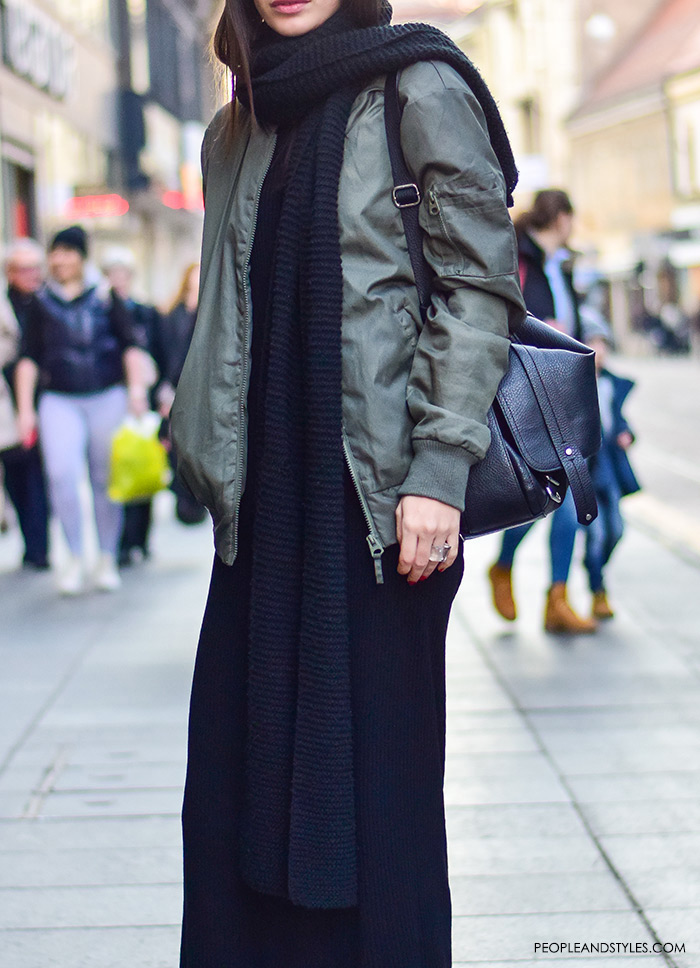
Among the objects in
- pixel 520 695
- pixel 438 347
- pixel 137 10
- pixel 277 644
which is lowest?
pixel 520 695

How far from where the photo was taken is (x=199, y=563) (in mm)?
8383

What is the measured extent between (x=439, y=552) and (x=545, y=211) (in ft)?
13.6

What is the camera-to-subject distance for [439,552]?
2.20 m

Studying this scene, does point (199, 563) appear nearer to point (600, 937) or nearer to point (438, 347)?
point (600, 937)

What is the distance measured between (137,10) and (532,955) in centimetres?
2264

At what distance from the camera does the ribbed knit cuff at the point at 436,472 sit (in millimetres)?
2152

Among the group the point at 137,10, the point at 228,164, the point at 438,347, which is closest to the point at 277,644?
the point at 438,347

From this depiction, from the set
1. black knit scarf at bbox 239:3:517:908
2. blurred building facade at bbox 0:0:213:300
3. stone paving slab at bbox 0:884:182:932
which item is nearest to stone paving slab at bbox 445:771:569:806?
stone paving slab at bbox 0:884:182:932

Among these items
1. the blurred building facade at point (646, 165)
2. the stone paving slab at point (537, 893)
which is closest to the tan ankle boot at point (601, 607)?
the stone paving slab at point (537, 893)

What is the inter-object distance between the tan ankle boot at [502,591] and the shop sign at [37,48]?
29.2ft

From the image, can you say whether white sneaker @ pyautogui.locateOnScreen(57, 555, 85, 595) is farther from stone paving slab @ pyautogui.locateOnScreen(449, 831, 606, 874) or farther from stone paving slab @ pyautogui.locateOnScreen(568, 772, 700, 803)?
stone paving slab @ pyautogui.locateOnScreen(449, 831, 606, 874)

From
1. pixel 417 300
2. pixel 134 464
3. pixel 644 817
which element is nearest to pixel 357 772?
pixel 417 300

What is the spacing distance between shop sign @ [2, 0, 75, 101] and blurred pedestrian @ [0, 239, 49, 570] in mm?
5174

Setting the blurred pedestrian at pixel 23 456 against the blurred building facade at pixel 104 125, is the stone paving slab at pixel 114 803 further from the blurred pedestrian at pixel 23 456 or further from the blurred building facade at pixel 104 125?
the blurred building facade at pixel 104 125
